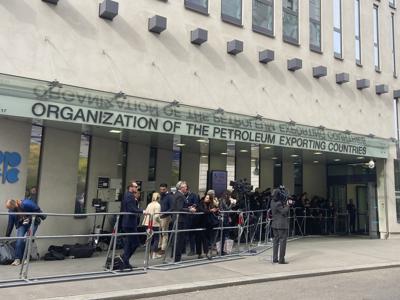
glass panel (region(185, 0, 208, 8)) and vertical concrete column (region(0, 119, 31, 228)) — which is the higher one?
glass panel (region(185, 0, 208, 8))

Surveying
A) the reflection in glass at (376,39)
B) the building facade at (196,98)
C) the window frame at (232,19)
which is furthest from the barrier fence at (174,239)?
the reflection in glass at (376,39)

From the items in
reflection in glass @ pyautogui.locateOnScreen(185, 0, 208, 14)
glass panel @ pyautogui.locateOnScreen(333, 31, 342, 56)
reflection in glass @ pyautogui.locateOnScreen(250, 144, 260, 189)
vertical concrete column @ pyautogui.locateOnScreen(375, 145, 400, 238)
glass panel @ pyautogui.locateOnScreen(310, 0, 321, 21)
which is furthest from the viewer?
reflection in glass @ pyautogui.locateOnScreen(250, 144, 260, 189)

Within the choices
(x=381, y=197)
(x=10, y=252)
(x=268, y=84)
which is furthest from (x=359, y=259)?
(x=10, y=252)

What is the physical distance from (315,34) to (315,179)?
23.5 feet

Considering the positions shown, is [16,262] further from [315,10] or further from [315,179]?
[315,179]

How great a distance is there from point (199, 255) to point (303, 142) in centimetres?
604

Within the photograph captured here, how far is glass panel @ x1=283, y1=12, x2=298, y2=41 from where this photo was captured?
629 inches

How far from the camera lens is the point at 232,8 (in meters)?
14.3

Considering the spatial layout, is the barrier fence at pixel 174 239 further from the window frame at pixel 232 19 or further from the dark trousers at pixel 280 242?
the window frame at pixel 232 19

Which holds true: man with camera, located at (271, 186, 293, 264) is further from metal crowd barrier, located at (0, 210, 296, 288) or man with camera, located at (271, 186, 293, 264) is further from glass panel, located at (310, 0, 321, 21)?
glass panel, located at (310, 0, 321, 21)

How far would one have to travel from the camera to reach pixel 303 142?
48.7ft

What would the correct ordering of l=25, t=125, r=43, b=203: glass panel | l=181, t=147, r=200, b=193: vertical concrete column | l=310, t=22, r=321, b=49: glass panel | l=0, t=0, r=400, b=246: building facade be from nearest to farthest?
l=0, t=0, r=400, b=246: building facade
l=25, t=125, r=43, b=203: glass panel
l=181, t=147, r=200, b=193: vertical concrete column
l=310, t=22, r=321, b=49: glass panel

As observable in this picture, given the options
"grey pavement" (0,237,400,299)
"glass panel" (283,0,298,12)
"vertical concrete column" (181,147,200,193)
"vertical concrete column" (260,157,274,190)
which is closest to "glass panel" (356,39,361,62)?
"glass panel" (283,0,298,12)

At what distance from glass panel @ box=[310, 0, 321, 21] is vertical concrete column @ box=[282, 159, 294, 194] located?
630cm
